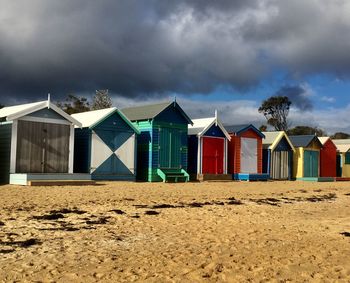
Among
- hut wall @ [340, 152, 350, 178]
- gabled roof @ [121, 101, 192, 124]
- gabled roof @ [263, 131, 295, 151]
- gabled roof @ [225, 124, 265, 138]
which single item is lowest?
hut wall @ [340, 152, 350, 178]

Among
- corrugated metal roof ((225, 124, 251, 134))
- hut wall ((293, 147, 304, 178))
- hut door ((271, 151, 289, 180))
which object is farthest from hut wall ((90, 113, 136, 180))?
hut wall ((293, 147, 304, 178))

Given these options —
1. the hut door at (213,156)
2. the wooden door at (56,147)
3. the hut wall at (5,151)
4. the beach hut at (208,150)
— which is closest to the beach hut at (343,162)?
the beach hut at (208,150)

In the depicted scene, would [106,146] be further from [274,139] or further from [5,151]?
[274,139]

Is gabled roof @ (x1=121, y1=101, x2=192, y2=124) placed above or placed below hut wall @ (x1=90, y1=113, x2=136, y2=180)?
above

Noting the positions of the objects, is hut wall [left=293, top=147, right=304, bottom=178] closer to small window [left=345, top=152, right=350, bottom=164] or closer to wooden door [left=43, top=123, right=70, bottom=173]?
small window [left=345, top=152, right=350, bottom=164]

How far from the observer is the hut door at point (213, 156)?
Result: 81.8ft

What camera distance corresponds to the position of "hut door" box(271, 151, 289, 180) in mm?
29328

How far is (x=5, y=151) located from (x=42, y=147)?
1434 millimetres

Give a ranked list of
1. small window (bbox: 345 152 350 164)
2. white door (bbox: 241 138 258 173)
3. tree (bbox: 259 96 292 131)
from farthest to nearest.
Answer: tree (bbox: 259 96 292 131), small window (bbox: 345 152 350 164), white door (bbox: 241 138 258 173)

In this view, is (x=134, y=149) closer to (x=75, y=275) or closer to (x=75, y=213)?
(x=75, y=213)

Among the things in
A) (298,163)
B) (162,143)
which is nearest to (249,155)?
(298,163)

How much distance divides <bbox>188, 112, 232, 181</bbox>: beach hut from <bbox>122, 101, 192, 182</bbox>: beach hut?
3.96 feet

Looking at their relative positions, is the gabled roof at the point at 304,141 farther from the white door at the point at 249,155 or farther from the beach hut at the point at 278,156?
the white door at the point at 249,155

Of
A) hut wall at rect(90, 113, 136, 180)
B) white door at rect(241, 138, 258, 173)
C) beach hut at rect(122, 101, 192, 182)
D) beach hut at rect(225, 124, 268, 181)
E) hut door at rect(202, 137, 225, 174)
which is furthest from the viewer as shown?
white door at rect(241, 138, 258, 173)
